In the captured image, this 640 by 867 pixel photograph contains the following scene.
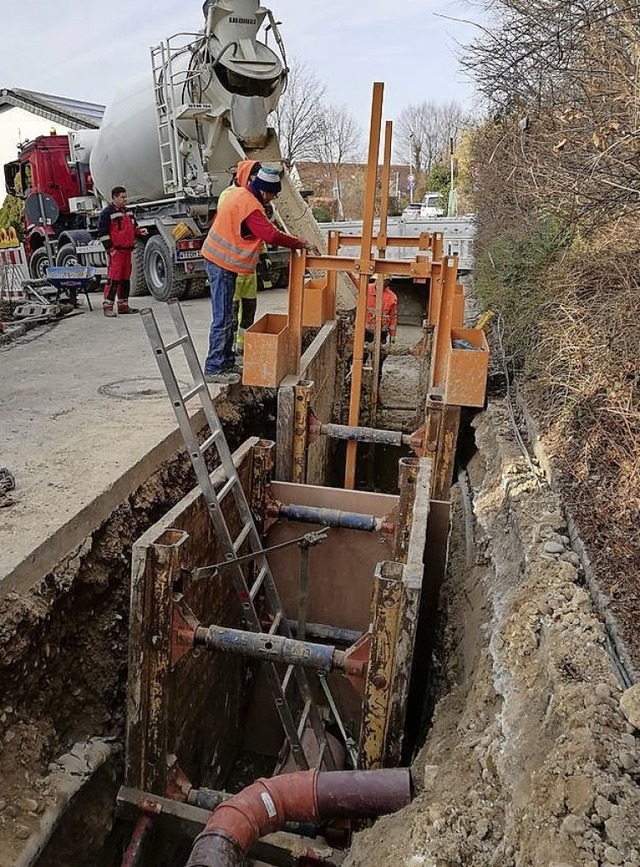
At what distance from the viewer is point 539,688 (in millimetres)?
2463

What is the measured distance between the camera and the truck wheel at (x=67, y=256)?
476 inches

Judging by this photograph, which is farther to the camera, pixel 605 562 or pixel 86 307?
pixel 86 307

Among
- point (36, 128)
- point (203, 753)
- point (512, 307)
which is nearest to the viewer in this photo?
point (203, 753)

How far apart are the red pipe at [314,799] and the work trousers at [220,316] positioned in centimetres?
379

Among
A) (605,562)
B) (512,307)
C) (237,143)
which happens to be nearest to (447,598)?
(605,562)

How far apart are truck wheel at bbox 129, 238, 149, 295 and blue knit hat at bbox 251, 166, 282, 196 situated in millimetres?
6140

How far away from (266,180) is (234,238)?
1.69 ft

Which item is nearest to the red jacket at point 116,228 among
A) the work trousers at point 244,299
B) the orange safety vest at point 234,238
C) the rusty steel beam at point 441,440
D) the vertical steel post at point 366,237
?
the work trousers at point 244,299

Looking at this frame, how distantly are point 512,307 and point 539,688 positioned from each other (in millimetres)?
6090

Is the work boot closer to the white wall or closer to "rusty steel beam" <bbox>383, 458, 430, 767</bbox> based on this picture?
"rusty steel beam" <bbox>383, 458, 430, 767</bbox>

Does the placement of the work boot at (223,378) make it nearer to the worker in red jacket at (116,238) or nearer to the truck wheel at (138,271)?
the worker in red jacket at (116,238)

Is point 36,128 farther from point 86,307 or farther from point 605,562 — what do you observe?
point 605,562

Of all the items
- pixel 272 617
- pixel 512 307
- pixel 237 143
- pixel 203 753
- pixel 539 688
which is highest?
pixel 237 143

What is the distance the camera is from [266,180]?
5109 millimetres
